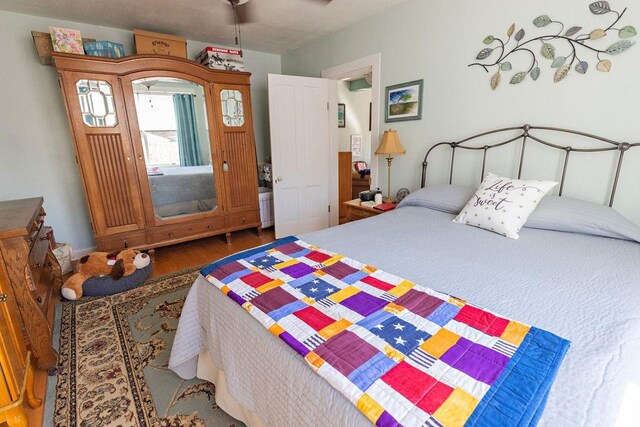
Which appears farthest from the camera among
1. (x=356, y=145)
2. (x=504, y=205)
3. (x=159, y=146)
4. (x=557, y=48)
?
(x=356, y=145)

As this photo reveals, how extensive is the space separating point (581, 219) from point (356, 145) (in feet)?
14.4

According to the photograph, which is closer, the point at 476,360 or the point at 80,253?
the point at 476,360

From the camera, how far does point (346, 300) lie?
3.57ft

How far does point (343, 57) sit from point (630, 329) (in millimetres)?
3268

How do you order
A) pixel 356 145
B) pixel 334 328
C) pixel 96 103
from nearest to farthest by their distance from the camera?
pixel 334 328 → pixel 96 103 → pixel 356 145

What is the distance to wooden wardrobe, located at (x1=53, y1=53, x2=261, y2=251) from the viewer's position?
269cm

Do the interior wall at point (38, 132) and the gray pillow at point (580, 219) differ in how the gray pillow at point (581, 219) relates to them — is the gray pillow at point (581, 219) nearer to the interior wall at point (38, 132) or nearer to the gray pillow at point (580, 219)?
the gray pillow at point (580, 219)

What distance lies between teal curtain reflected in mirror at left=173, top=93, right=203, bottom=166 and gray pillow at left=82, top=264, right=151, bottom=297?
4.11 ft

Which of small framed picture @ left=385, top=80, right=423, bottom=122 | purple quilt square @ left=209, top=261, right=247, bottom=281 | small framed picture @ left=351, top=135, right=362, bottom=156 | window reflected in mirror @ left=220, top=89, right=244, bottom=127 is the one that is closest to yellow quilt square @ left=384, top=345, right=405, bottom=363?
purple quilt square @ left=209, top=261, right=247, bottom=281

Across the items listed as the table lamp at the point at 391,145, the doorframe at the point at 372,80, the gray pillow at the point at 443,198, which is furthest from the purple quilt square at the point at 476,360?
the doorframe at the point at 372,80

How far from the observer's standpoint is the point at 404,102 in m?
2.82

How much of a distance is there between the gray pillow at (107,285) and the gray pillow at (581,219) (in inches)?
115

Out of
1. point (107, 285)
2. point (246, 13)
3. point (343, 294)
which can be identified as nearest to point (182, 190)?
point (107, 285)

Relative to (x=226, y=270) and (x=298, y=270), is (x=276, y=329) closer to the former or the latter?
(x=298, y=270)
